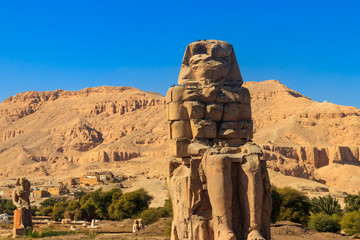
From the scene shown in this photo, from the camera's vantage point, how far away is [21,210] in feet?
70.9

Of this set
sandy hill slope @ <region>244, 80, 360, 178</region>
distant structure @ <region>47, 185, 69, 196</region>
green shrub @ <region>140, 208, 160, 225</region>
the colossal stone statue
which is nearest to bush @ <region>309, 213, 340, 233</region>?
green shrub @ <region>140, 208, 160, 225</region>

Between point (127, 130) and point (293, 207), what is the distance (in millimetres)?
118722

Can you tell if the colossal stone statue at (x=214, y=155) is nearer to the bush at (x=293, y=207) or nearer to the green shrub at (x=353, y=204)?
the bush at (x=293, y=207)

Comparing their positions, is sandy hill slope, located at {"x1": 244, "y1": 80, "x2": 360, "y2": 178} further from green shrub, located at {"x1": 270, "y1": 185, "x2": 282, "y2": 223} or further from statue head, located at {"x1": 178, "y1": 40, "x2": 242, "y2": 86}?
statue head, located at {"x1": 178, "y1": 40, "x2": 242, "y2": 86}

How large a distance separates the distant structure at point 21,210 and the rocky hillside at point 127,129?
57.7m

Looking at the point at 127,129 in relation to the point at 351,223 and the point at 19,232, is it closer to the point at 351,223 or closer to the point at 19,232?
the point at 19,232

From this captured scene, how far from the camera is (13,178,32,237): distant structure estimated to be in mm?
21059

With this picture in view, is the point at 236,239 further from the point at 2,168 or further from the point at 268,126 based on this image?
the point at 2,168

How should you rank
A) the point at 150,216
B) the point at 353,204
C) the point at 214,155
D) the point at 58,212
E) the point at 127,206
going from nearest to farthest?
the point at 214,155 → the point at 353,204 → the point at 150,216 → the point at 127,206 → the point at 58,212

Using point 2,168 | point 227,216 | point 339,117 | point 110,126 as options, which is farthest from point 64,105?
point 227,216

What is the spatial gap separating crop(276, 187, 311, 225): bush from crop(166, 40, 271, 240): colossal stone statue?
16.1 meters

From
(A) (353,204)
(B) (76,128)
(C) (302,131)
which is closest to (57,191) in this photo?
(A) (353,204)

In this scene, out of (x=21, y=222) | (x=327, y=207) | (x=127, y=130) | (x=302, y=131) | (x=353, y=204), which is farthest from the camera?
(x=127, y=130)

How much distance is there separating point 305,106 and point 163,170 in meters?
55.0
